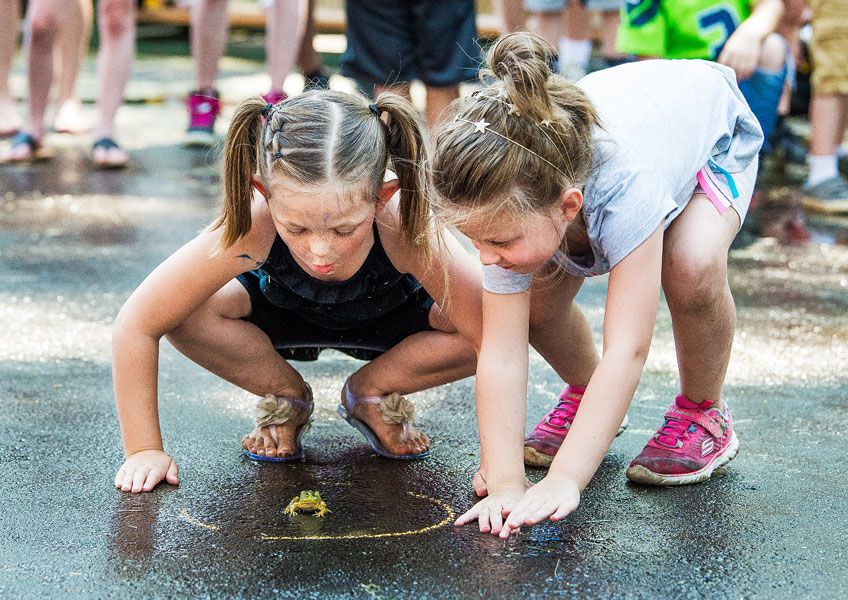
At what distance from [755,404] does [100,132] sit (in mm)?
3682

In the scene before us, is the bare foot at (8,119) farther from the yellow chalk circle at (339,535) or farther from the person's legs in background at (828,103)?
the yellow chalk circle at (339,535)

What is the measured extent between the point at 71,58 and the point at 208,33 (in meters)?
0.66

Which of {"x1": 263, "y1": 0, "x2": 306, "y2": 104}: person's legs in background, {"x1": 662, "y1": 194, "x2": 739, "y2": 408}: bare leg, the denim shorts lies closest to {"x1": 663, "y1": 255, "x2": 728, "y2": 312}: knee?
{"x1": 662, "y1": 194, "x2": 739, "y2": 408}: bare leg

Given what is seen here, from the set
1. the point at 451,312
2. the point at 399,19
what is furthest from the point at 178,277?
the point at 399,19

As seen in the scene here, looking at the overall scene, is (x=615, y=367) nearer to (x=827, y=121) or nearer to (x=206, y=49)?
Result: (x=827, y=121)

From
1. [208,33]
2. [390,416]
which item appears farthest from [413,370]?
[208,33]

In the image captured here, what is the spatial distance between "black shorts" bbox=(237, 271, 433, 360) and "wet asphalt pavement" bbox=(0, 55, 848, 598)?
0.75 feet

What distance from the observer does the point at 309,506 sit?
7.79ft

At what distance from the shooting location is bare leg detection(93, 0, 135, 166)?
5367 millimetres

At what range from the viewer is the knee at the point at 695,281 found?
7.85ft

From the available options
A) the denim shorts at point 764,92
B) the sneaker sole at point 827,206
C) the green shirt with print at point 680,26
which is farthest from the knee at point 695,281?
the sneaker sole at point 827,206

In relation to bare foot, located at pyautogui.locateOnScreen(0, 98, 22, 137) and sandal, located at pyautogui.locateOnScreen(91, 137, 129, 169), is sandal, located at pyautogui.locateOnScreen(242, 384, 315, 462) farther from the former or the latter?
bare foot, located at pyautogui.locateOnScreen(0, 98, 22, 137)

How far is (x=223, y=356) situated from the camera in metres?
2.63

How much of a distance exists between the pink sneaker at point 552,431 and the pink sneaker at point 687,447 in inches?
4.9
